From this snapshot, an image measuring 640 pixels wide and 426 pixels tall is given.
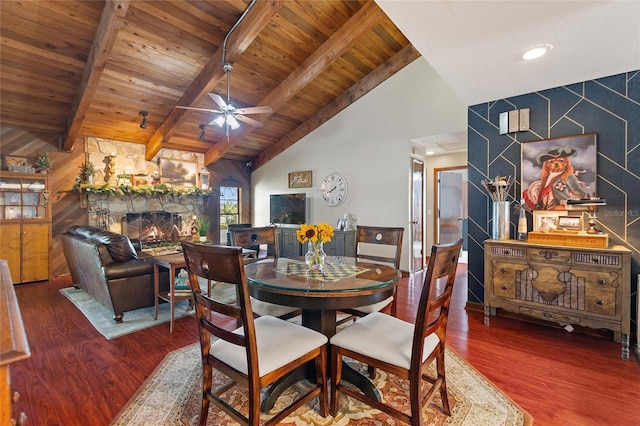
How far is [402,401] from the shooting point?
6.06 feet

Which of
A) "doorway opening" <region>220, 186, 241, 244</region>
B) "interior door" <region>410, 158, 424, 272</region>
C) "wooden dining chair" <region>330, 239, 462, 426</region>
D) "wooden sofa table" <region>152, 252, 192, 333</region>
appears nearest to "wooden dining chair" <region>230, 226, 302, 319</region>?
"wooden dining chair" <region>330, 239, 462, 426</region>

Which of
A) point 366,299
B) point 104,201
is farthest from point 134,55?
point 366,299

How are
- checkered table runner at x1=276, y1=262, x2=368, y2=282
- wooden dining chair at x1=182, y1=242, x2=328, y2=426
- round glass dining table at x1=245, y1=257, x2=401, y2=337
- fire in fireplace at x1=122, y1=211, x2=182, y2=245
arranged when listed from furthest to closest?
fire in fireplace at x1=122, y1=211, x2=182, y2=245 → checkered table runner at x1=276, y1=262, x2=368, y2=282 → round glass dining table at x1=245, y1=257, x2=401, y2=337 → wooden dining chair at x1=182, y1=242, x2=328, y2=426

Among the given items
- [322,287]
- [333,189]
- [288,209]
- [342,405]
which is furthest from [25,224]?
[342,405]

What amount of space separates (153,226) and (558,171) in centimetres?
669

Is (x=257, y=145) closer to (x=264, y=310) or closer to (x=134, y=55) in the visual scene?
(x=134, y=55)

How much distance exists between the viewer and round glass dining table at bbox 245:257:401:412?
64.1 inches

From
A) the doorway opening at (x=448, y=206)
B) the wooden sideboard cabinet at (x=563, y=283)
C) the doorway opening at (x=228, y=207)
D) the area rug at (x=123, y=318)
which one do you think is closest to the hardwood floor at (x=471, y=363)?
the area rug at (x=123, y=318)

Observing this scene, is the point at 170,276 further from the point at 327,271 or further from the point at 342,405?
the point at 342,405

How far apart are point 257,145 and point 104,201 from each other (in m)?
3.29

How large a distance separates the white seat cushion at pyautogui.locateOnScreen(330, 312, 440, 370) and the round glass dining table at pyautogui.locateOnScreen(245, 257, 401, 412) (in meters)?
0.16

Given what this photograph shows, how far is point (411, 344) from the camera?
159 centimetres

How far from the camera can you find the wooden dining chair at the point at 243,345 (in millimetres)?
1313

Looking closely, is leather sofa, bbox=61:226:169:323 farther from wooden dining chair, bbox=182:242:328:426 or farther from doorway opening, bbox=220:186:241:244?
doorway opening, bbox=220:186:241:244
